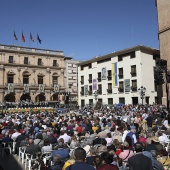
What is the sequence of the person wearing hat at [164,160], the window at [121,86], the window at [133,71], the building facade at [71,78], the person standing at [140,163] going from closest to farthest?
the person standing at [140,163], the person wearing hat at [164,160], the window at [133,71], the window at [121,86], the building facade at [71,78]

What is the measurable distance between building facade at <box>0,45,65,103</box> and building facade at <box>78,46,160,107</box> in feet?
21.9

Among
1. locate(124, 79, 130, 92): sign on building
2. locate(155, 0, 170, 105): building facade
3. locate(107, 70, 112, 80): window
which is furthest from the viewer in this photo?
locate(107, 70, 112, 80): window

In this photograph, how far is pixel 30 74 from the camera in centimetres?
4447

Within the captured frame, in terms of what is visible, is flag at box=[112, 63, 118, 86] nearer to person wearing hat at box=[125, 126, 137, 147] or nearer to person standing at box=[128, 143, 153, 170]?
person wearing hat at box=[125, 126, 137, 147]

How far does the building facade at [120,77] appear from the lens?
3350cm

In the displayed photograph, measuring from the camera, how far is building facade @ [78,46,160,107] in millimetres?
33500

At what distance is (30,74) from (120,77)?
19.3 metres

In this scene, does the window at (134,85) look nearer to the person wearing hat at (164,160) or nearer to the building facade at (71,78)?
the building facade at (71,78)

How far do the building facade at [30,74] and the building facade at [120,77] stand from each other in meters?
6.68

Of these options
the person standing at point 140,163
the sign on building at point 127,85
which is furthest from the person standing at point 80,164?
the sign on building at point 127,85

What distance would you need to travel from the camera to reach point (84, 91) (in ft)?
141

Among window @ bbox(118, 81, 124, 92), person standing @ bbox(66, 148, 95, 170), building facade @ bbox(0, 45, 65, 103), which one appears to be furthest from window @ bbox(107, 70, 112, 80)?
person standing @ bbox(66, 148, 95, 170)

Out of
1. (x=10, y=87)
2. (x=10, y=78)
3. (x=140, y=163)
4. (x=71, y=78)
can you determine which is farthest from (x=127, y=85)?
(x=140, y=163)

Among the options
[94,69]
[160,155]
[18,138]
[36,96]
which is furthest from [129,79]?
[160,155]
